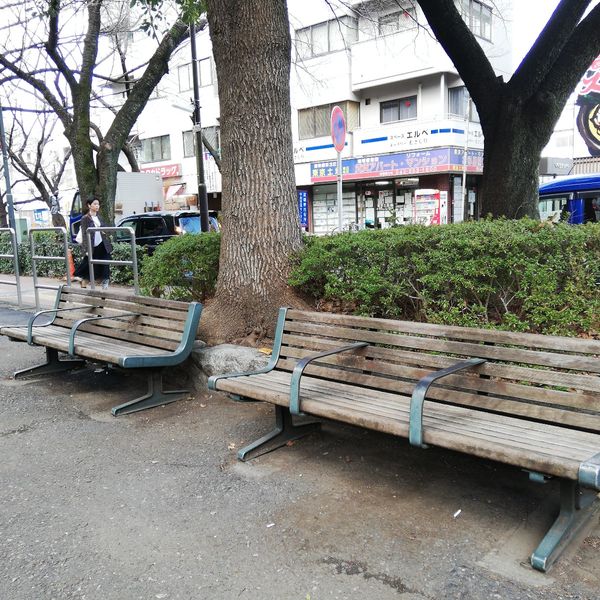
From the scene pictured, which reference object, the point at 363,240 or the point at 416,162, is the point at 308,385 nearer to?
the point at 363,240

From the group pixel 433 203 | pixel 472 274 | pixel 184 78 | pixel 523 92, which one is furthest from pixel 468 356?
pixel 184 78

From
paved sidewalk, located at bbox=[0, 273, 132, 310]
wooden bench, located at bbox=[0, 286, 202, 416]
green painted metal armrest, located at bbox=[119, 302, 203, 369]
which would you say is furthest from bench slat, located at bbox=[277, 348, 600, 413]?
paved sidewalk, located at bbox=[0, 273, 132, 310]

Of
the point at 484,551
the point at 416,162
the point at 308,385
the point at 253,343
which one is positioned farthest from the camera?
the point at 416,162

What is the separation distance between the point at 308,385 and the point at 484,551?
1524 millimetres

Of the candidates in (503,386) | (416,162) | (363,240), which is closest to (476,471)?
(503,386)

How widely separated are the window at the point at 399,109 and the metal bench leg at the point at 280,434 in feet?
76.8

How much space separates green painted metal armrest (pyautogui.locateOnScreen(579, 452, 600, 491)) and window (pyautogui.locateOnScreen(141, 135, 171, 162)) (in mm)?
35576

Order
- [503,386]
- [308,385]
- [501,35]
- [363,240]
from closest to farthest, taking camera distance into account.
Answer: [503,386]
[308,385]
[363,240]
[501,35]

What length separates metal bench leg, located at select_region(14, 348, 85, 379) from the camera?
605 centimetres

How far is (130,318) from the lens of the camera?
5512 mm

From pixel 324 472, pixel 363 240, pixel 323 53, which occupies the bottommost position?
pixel 324 472

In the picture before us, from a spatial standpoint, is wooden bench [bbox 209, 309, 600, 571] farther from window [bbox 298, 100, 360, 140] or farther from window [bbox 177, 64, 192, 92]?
window [bbox 177, 64, 192, 92]

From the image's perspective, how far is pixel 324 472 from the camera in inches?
144

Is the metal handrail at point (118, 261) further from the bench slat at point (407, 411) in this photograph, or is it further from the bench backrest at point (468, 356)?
the bench slat at point (407, 411)
